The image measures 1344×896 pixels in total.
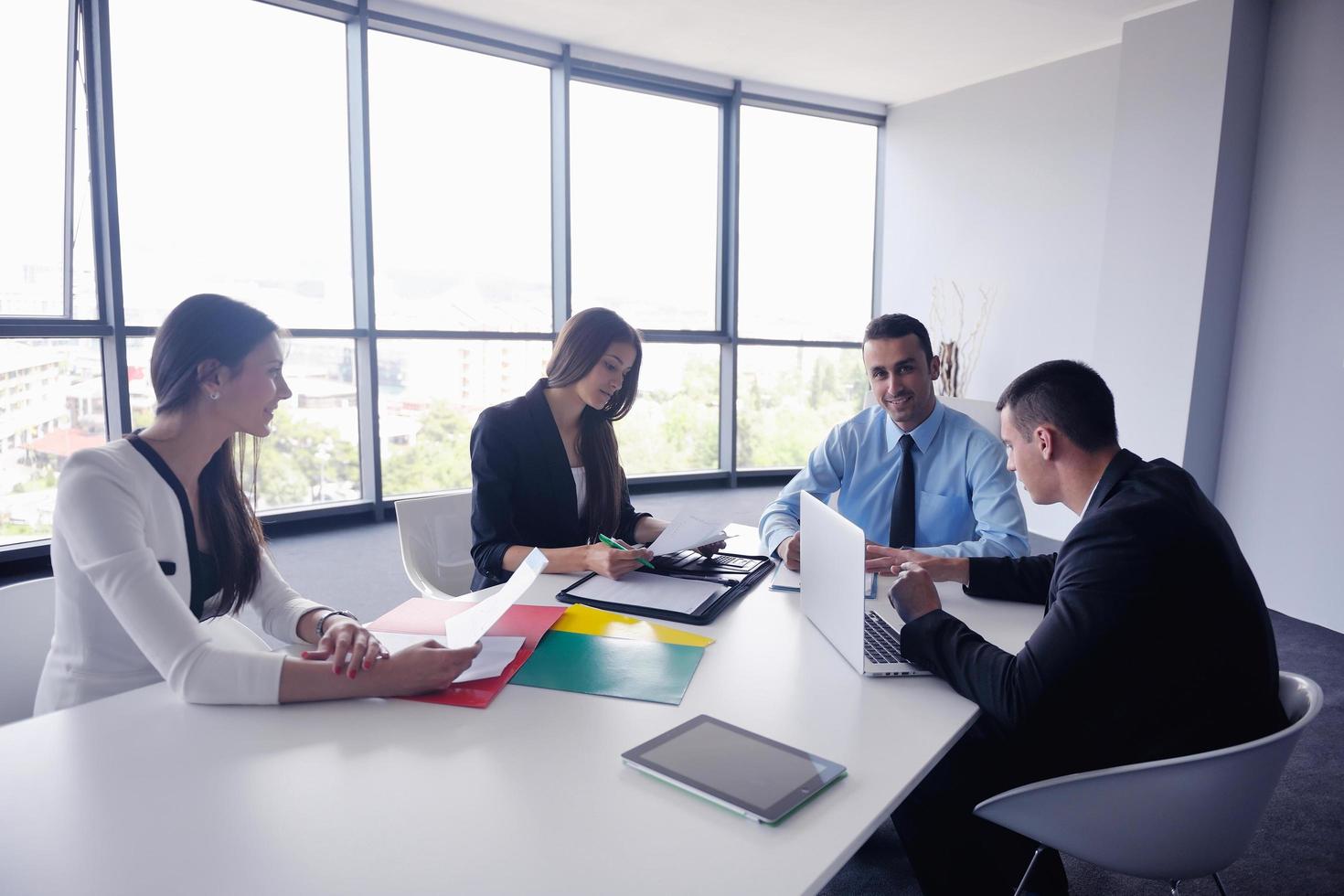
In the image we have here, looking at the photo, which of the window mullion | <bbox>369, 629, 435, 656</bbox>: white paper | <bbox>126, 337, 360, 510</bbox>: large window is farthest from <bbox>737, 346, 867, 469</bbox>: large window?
<bbox>369, 629, 435, 656</bbox>: white paper

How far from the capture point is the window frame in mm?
4094

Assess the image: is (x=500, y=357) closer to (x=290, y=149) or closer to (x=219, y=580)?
(x=290, y=149)

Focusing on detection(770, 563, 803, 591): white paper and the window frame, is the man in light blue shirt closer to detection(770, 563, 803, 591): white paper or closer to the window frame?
detection(770, 563, 803, 591): white paper

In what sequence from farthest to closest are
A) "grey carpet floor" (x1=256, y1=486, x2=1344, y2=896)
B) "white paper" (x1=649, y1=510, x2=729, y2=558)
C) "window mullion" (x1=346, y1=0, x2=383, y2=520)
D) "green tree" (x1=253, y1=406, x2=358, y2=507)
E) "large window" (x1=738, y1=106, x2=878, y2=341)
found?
"large window" (x1=738, y1=106, x2=878, y2=341), "green tree" (x1=253, y1=406, x2=358, y2=507), "window mullion" (x1=346, y1=0, x2=383, y2=520), "grey carpet floor" (x1=256, y1=486, x2=1344, y2=896), "white paper" (x1=649, y1=510, x2=729, y2=558)

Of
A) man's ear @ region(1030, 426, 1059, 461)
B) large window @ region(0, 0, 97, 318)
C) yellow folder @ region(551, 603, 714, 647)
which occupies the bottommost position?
yellow folder @ region(551, 603, 714, 647)

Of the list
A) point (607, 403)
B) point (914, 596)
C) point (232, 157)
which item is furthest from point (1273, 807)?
point (232, 157)

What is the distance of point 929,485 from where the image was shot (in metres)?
2.37

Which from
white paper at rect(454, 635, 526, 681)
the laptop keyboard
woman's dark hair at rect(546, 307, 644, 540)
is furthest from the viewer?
woman's dark hair at rect(546, 307, 644, 540)

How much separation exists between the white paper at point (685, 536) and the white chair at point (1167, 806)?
782mm

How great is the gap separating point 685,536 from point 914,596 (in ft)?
1.84

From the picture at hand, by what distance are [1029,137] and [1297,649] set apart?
3583mm

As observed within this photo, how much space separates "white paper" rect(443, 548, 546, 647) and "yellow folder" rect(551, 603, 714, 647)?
23 cm

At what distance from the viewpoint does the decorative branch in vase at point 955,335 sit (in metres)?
5.95

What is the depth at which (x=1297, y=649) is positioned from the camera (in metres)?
3.66
